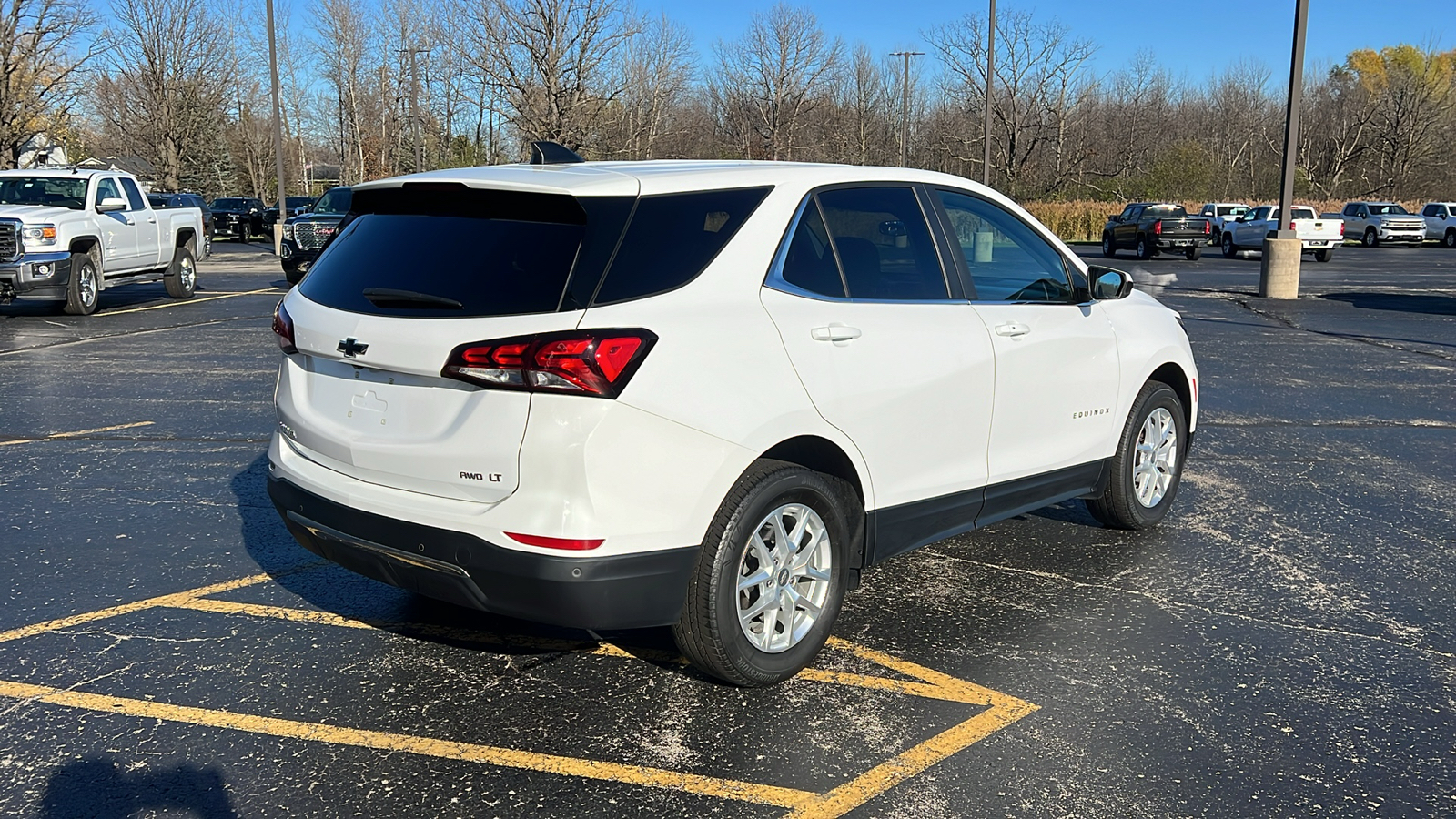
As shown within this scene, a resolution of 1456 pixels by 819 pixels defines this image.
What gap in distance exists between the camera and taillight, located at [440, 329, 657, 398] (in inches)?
139

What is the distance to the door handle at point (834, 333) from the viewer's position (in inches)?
164

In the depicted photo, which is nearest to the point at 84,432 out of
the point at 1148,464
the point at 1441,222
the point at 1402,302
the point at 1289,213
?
the point at 1148,464

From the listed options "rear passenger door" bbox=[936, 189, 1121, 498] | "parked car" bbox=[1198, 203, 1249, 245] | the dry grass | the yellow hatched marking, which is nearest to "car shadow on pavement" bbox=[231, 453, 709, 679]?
the yellow hatched marking

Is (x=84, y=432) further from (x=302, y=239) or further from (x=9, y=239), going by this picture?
(x=302, y=239)

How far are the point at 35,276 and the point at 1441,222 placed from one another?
1935 inches

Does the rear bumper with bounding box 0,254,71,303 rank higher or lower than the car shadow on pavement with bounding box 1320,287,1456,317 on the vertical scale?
higher

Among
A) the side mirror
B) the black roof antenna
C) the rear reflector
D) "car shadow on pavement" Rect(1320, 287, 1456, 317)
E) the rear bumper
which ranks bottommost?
"car shadow on pavement" Rect(1320, 287, 1456, 317)

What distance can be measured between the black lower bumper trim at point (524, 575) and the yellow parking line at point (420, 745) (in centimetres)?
42

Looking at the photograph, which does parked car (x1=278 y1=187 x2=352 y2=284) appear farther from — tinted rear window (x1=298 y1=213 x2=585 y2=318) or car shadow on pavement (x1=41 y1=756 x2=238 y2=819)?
car shadow on pavement (x1=41 y1=756 x2=238 y2=819)

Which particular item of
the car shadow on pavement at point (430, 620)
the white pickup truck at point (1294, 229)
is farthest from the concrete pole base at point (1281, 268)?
the car shadow on pavement at point (430, 620)

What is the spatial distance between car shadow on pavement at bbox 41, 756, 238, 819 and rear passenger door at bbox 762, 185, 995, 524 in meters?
2.19

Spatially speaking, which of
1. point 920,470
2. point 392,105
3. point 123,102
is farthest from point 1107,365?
point 392,105

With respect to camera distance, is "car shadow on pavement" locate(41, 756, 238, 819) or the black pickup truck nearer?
"car shadow on pavement" locate(41, 756, 238, 819)

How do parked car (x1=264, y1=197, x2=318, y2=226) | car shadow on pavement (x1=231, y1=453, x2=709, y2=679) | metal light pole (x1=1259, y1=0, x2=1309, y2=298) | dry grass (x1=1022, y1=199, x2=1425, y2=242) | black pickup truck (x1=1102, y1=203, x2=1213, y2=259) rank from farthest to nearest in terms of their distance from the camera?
dry grass (x1=1022, y1=199, x2=1425, y2=242), parked car (x1=264, y1=197, x2=318, y2=226), black pickup truck (x1=1102, y1=203, x2=1213, y2=259), metal light pole (x1=1259, y1=0, x2=1309, y2=298), car shadow on pavement (x1=231, y1=453, x2=709, y2=679)
